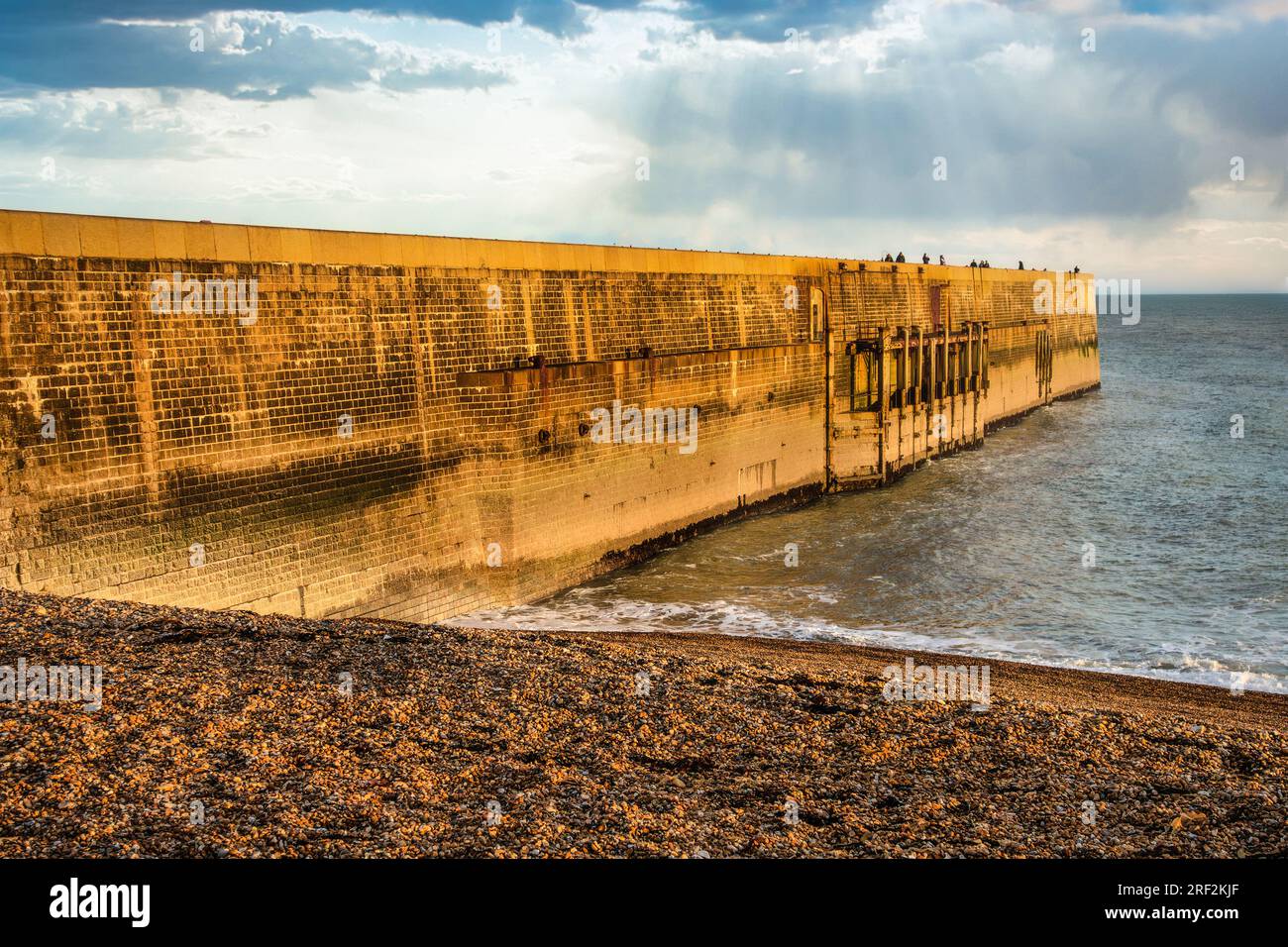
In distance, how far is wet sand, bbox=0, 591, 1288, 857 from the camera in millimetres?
7402

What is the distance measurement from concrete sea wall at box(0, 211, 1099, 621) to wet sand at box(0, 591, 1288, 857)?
65.1 inches

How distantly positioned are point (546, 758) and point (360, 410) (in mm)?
8197

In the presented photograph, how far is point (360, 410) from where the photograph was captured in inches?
619

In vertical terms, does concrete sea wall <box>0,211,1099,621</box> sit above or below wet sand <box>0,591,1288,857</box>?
above

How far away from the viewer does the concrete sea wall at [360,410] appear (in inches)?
483

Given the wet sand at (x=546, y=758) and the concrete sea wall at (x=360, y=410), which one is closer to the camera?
the wet sand at (x=546, y=758)

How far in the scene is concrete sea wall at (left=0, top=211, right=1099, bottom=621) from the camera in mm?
12258

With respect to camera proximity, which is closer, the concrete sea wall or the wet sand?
the wet sand

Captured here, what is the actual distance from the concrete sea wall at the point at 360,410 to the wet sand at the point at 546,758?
5.43ft

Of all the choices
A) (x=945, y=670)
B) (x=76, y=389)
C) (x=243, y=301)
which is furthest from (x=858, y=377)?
(x=76, y=389)

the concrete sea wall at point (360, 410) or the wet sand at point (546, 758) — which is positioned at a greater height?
the concrete sea wall at point (360, 410)

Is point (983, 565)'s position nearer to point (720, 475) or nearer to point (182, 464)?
point (720, 475)
